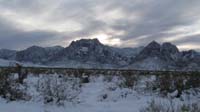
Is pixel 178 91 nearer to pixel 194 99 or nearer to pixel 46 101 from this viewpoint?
pixel 194 99

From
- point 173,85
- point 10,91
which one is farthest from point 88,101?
point 173,85

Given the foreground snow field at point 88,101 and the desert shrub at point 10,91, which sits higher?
the desert shrub at point 10,91

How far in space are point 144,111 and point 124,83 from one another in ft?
25.4

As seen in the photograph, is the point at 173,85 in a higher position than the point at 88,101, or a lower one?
higher

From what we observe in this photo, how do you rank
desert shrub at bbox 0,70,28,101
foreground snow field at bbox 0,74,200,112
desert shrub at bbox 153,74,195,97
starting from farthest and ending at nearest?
1. desert shrub at bbox 153,74,195,97
2. desert shrub at bbox 0,70,28,101
3. foreground snow field at bbox 0,74,200,112

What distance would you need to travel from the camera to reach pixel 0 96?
1308 cm

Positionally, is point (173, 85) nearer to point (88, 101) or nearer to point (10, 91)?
point (88, 101)

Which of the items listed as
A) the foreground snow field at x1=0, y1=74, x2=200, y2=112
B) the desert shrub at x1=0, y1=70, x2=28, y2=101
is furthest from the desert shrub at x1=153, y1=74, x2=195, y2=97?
the desert shrub at x1=0, y1=70, x2=28, y2=101

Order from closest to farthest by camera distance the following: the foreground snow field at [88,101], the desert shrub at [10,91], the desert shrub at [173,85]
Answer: the foreground snow field at [88,101] < the desert shrub at [10,91] < the desert shrub at [173,85]

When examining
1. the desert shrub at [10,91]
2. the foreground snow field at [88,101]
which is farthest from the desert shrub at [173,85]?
the desert shrub at [10,91]

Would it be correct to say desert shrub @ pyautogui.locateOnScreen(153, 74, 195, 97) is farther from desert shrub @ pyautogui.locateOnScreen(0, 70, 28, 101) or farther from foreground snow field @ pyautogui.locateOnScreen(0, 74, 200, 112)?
desert shrub @ pyautogui.locateOnScreen(0, 70, 28, 101)

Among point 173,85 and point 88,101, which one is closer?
point 88,101

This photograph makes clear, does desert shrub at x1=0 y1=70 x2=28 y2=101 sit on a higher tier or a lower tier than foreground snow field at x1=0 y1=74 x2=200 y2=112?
higher

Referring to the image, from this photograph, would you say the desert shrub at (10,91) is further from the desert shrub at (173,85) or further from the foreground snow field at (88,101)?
the desert shrub at (173,85)
